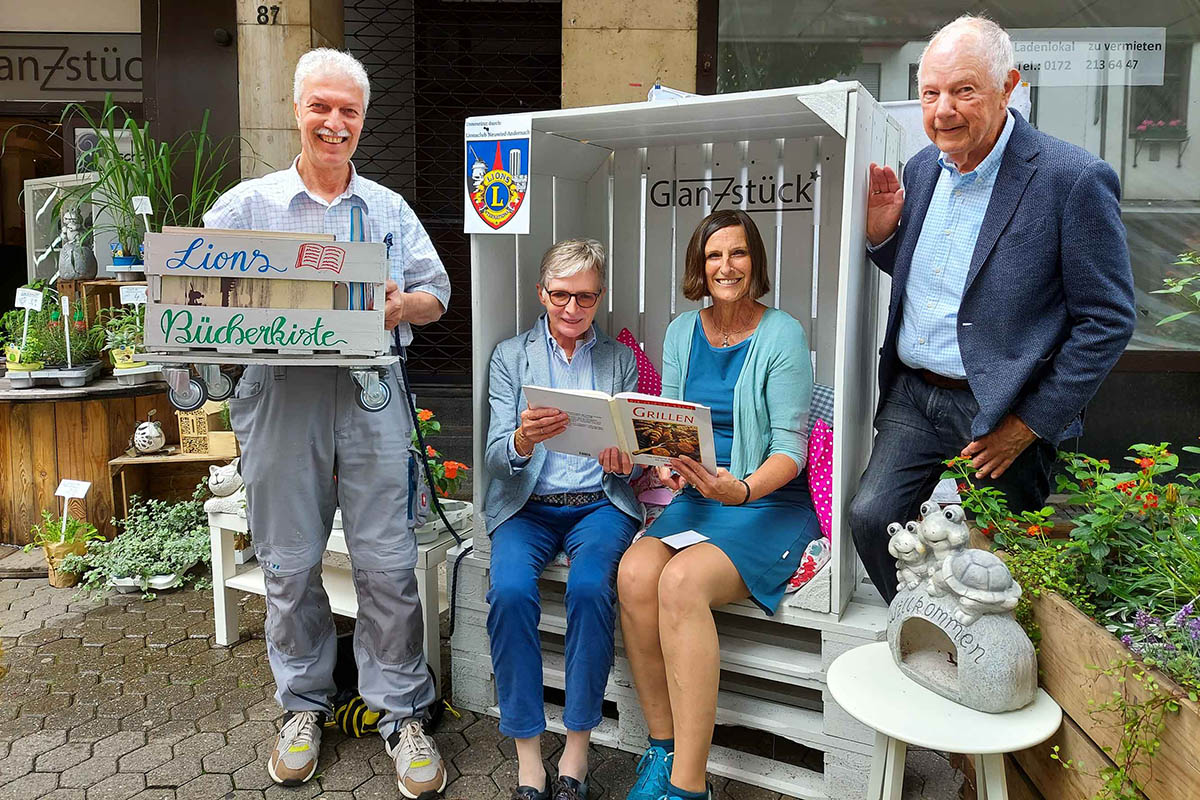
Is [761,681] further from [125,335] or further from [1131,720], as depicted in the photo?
[125,335]

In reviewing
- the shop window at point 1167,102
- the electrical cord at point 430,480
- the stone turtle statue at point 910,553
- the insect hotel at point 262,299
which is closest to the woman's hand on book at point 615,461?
the electrical cord at point 430,480

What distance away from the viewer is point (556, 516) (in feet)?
9.89

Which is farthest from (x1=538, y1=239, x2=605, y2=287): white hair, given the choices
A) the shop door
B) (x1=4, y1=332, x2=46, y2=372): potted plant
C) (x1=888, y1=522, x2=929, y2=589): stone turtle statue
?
the shop door

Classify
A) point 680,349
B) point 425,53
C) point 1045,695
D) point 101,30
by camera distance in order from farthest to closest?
point 425,53
point 101,30
point 680,349
point 1045,695

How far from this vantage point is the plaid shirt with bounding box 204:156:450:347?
2.70 m

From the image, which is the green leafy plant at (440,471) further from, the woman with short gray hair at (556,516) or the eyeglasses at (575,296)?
the eyeglasses at (575,296)

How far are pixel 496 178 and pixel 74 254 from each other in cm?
344

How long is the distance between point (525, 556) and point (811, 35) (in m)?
3.91

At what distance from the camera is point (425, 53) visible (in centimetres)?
716

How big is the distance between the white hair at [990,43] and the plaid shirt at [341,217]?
154cm

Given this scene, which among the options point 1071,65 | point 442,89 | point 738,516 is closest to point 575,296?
point 738,516

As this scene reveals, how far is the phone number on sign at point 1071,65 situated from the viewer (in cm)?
523

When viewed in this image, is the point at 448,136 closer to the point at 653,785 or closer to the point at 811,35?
the point at 811,35

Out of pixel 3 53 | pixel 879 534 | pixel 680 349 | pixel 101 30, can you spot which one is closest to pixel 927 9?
pixel 680 349
